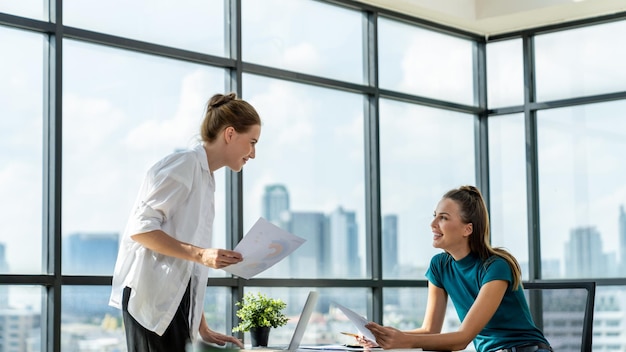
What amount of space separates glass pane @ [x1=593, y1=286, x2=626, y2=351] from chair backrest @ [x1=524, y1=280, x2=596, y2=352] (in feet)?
7.24

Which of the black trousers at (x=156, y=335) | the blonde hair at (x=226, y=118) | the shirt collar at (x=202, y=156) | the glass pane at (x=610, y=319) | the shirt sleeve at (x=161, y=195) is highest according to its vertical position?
the blonde hair at (x=226, y=118)

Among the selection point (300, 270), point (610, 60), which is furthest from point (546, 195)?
point (300, 270)

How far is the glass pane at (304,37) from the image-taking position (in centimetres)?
486

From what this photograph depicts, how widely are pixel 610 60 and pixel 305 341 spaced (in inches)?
95.0

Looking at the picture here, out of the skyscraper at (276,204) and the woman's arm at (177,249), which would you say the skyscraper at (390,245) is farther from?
the woman's arm at (177,249)

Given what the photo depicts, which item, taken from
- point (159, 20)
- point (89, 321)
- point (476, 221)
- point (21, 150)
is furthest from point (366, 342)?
point (159, 20)

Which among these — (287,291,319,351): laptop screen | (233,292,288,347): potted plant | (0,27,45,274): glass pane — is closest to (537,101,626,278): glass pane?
(233,292,288,347): potted plant

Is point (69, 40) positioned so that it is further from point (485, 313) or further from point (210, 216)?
point (485, 313)

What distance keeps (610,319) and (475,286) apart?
8.71 feet

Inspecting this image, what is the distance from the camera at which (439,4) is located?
5.57 meters

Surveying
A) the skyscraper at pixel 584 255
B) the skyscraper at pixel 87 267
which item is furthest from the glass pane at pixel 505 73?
the skyscraper at pixel 87 267

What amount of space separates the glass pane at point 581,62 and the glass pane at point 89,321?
3.03 m

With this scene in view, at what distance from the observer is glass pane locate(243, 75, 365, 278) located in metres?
4.84

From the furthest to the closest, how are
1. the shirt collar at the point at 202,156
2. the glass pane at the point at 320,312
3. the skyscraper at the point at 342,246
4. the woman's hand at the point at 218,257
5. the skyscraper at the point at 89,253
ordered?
the skyscraper at the point at 342,246 → the glass pane at the point at 320,312 → the skyscraper at the point at 89,253 → the shirt collar at the point at 202,156 → the woman's hand at the point at 218,257
